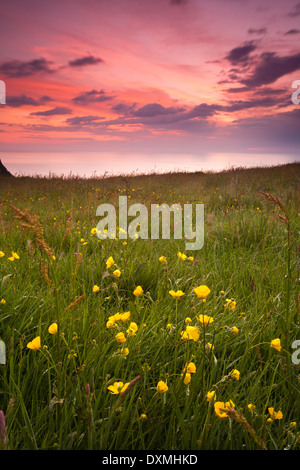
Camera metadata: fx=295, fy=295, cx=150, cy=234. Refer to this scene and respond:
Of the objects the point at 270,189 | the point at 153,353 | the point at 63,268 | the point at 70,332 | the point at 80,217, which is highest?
the point at 270,189

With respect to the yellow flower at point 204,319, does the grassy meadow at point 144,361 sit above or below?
below

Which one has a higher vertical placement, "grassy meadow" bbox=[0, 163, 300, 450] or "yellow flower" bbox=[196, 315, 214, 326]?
"yellow flower" bbox=[196, 315, 214, 326]

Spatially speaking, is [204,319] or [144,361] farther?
[144,361]

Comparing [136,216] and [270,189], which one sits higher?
[270,189]

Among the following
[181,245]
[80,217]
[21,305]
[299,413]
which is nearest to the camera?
[299,413]

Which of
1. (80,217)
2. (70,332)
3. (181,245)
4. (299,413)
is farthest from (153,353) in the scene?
(80,217)

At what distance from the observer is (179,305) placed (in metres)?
2.23

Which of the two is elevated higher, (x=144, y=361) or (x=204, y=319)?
(x=204, y=319)

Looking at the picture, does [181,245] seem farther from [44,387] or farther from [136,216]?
[44,387]
